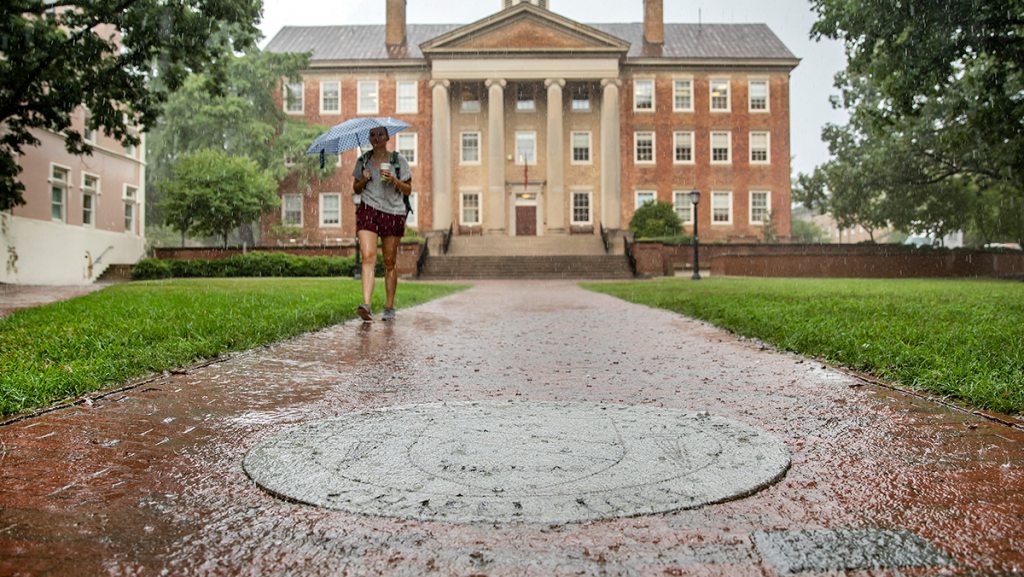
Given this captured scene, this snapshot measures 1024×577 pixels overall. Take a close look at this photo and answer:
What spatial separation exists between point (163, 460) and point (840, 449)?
99.3 inches

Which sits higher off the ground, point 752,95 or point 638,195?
point 752,95

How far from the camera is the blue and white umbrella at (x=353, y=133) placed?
8992 mm

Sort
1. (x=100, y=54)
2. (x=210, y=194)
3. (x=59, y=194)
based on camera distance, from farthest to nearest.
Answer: (x=210, y=194) → (x=59, y=194) → (x=100, y=54)

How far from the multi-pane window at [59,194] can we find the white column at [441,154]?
19.1 m

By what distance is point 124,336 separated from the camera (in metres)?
5.84

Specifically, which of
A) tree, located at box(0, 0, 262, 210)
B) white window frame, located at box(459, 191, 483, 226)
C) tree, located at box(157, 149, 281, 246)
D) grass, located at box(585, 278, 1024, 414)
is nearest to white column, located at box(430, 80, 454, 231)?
white window frame, located at box(459, 191, 483, 226)

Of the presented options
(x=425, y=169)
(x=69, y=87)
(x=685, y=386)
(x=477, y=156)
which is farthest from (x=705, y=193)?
(x=685, y=386)

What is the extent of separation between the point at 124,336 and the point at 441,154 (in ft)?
122

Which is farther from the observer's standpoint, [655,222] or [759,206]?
[759,206]

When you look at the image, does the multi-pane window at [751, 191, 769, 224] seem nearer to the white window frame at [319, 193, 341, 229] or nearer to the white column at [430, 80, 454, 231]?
the white column at [430, 80, 454, 231]

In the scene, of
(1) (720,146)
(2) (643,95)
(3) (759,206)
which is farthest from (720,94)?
(3) (759,206)

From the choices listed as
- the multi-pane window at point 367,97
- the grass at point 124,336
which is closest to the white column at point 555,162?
the multi-pane window at point 367,97

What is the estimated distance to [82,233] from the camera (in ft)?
94.6

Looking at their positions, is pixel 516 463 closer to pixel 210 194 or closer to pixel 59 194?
pixel 59 194
